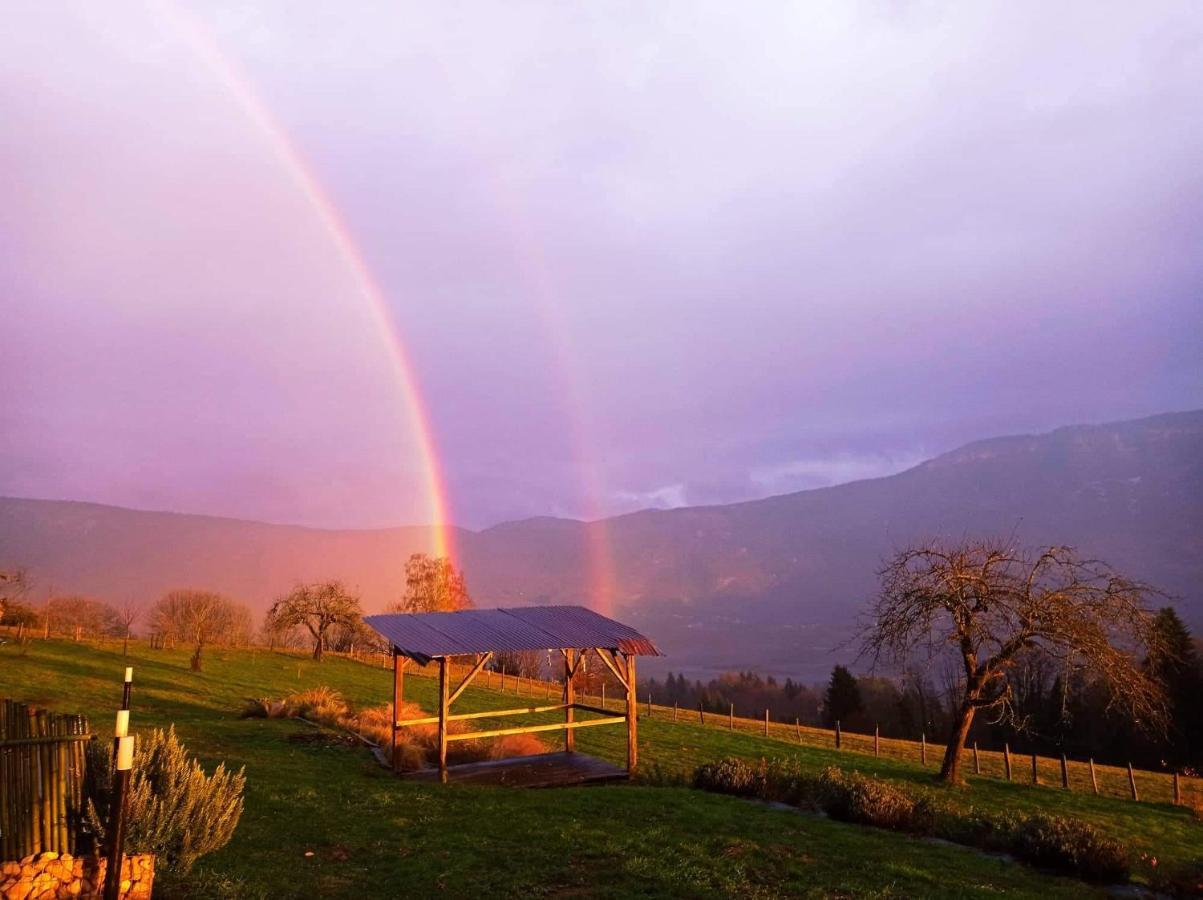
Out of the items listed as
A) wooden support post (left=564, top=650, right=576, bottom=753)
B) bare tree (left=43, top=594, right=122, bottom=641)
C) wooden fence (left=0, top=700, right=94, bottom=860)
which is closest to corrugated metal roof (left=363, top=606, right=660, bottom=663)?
wooden support post (left=564, top=650, right=576, bottom=753)

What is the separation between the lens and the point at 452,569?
251 ft

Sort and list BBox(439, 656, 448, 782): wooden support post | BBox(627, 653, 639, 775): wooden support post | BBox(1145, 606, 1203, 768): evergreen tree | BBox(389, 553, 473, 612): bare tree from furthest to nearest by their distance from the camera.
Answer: BBox(389, 553, 473, 612): bare tree → BBox(1145, 606, 1203, 768): evergreen tree → BBox(627, 653, 639, 775): wooden support post → BBox(439, 656, 448, 782): wooden support post

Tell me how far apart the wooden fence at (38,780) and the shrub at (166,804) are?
0.97ft

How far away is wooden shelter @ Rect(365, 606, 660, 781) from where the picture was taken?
61.3ft

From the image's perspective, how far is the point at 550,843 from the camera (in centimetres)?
1239

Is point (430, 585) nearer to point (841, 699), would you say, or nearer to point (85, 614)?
point (85, 614)

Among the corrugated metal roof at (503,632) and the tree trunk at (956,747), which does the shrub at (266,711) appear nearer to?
the corrugated metal roof at (503,632)

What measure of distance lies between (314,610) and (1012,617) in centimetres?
5364

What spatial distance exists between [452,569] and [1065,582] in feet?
198

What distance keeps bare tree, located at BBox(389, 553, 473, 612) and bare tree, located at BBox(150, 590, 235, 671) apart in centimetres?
1676

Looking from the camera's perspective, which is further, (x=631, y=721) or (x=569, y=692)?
(x=569, y=692)

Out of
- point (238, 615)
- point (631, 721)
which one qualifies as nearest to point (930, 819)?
point (631, 721)

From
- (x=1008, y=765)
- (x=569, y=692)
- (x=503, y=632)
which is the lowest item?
(x=1008, y=765)

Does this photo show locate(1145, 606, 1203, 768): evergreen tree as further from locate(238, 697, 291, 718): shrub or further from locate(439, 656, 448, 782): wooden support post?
locate(238, 697, 291, 718): shrub
